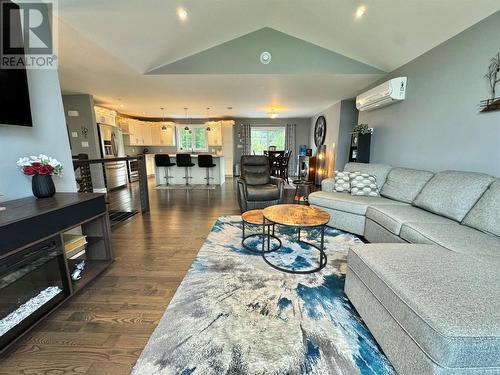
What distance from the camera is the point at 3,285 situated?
131cm

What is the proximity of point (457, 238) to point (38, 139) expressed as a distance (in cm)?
350

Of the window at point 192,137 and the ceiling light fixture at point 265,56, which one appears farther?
the window at point 192,137

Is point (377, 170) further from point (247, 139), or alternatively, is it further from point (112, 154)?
point (112, 154)

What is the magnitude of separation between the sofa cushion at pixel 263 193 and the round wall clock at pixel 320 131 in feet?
12.7

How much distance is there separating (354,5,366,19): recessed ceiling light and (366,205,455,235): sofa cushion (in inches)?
90.0

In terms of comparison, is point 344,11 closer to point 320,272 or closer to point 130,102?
point 320,272

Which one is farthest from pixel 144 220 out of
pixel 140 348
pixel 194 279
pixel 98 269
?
pixel 140 348

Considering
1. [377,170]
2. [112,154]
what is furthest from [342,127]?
[112,154]

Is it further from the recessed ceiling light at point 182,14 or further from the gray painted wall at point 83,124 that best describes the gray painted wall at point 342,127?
the gray painted wall at point 83,124

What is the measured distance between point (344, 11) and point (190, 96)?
3376 mm

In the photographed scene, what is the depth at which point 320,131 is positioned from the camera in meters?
6.69

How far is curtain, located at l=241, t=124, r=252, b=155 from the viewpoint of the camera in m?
8.33

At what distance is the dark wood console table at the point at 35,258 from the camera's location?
1.19 metres

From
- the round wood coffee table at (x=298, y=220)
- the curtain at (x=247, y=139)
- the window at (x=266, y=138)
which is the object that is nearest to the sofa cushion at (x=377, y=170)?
the round wood coffee table at (x=298, y=220)
